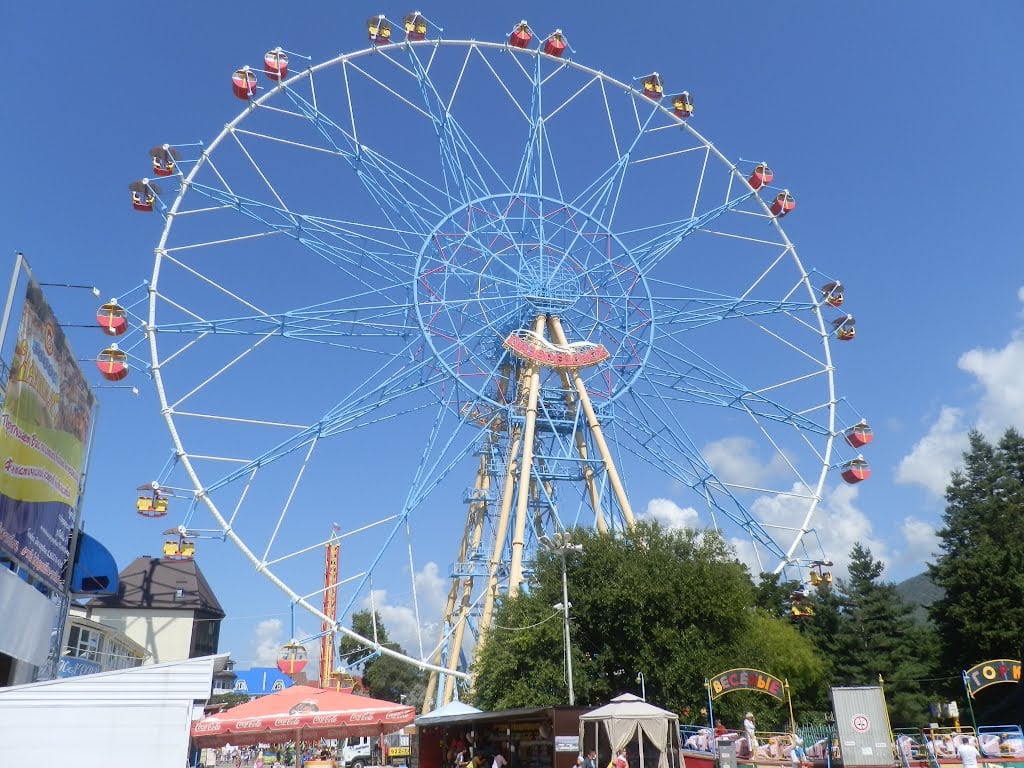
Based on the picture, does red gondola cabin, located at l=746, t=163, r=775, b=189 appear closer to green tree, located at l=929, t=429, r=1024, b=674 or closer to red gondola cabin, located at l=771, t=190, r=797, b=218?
red gondola cabin, located at l=771, t=190, r=797, b=218

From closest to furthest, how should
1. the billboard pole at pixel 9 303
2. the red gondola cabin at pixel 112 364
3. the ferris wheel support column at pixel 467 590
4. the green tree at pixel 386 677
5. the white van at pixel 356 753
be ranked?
the billboard pole at pixel 9 303, the red gondola cabin at pixel 112 364, the ferris wheel support column at pixel 467 590, the white van at pixel 356 753, the green tree at pixel 386 677

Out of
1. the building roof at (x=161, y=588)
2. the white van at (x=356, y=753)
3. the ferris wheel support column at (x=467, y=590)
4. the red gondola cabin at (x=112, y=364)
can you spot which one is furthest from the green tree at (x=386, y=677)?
the red gondola cabin at (x=112, y=364)

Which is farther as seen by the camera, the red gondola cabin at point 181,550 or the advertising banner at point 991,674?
the red gondola cabin at point 181,550

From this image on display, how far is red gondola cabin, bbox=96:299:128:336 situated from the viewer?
2661 centimetres

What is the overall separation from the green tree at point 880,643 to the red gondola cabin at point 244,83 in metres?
43.0

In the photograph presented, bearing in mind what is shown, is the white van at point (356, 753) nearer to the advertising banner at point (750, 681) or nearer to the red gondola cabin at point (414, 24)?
the advertising banner at point (750, 681)

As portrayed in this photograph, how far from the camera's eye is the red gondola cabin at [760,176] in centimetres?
3334

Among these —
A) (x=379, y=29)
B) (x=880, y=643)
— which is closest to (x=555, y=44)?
(x=379, y=29)

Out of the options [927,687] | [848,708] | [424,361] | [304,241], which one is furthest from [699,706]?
[927,687]

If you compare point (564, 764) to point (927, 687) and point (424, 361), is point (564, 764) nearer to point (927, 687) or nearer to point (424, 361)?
point (424, 361)

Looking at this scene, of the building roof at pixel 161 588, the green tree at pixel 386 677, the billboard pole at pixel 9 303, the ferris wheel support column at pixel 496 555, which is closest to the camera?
the billboard pole at pixel 9 303

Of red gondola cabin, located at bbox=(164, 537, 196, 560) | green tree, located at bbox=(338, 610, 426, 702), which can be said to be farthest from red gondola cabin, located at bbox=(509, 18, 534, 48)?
green tree, located at bbox=(338, 610, 426, 702)

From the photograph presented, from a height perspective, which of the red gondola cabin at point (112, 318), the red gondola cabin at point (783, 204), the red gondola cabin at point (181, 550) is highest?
the red gondola cabin at point (783, 204)

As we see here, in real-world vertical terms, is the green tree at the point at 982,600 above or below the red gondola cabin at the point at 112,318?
below
